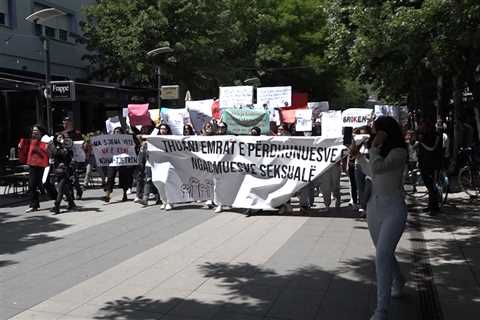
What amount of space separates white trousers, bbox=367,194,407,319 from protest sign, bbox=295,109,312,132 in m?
13.3

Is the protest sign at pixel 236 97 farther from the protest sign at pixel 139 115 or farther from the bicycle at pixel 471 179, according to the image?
the bicycle at pixel 471 179

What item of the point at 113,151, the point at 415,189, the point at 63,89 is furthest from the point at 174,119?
the point at 415,189

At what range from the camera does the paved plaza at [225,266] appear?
527 cm

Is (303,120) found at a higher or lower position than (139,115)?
lower

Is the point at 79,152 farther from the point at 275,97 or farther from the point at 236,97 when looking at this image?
the point at 275,97

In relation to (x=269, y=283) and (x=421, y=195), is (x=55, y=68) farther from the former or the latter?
(x=269, y=283)

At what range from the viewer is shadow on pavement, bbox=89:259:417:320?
16.7 ft

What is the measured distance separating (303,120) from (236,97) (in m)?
2.67

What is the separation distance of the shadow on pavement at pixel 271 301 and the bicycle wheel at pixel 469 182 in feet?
22.4

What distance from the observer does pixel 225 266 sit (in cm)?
674

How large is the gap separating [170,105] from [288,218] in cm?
1991

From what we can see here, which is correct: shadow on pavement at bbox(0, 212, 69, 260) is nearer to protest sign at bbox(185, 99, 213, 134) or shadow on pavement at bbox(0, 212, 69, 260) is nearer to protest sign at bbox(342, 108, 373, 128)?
protest sign at bbox(185, 99, 213, 134)

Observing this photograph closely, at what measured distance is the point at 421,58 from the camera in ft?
34.8

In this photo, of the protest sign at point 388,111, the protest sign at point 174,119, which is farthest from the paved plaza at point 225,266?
the protest sign at point 388,111
